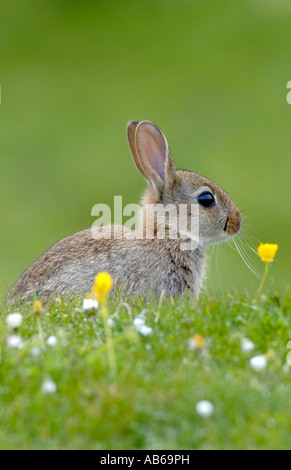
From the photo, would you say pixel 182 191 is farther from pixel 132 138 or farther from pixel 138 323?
pixel 138 323

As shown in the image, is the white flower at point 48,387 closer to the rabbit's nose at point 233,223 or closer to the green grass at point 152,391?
the green grass at point 152,391

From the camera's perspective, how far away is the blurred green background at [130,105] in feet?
67.6

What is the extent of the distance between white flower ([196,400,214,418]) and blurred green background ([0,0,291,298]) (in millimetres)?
12531

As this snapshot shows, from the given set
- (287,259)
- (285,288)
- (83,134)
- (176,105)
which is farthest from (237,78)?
(285,288)

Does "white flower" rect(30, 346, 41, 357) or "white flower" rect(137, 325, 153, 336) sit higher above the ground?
"white flower" rect(137, 325, 153, 336)

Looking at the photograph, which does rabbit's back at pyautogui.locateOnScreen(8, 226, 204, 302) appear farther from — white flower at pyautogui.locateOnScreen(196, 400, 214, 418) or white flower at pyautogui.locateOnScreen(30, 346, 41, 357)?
white flower at pyautogui.locateOnScreen(196, 400, 214, 418)

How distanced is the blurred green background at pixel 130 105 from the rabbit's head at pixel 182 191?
814 centimetres

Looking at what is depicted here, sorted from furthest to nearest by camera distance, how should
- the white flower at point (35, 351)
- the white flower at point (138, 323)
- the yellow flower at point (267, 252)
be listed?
the yellow flower at point (267, 252), the white flower at point (138, 323), the white flower at point (35, 351)

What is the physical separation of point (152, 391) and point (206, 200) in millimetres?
4643

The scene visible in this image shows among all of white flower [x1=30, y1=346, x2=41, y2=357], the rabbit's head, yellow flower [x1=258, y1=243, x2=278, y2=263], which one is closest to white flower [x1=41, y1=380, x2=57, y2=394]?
white flower [x1=30, y1=346, x2=41, y2=357]

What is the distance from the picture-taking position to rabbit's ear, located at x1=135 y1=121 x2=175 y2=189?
8828 mm

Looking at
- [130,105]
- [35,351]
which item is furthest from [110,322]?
[130,105]

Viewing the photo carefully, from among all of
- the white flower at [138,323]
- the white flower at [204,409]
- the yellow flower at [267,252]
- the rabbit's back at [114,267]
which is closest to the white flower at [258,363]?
the white flower at [204,409]

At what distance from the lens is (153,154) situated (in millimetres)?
8977
